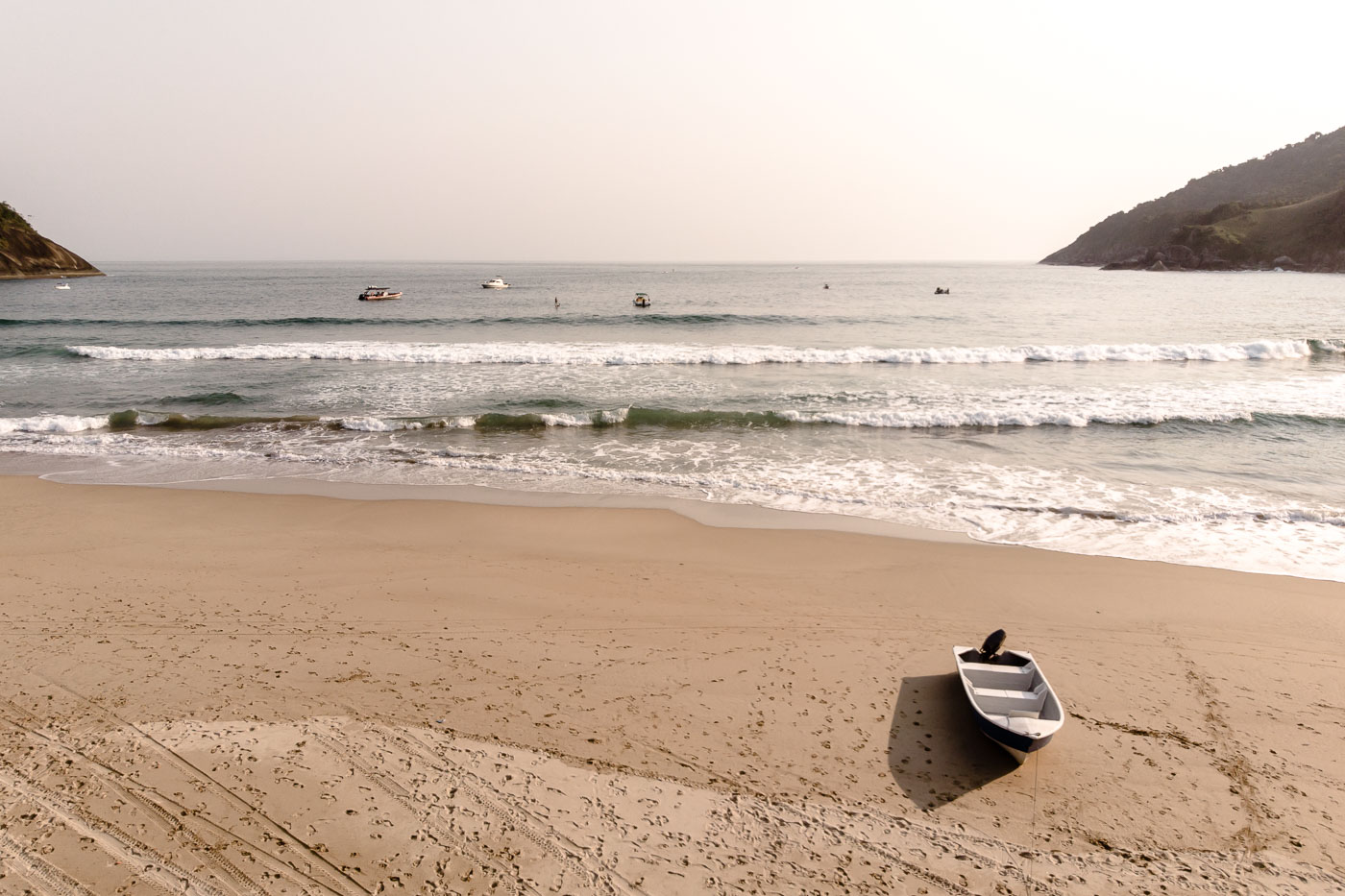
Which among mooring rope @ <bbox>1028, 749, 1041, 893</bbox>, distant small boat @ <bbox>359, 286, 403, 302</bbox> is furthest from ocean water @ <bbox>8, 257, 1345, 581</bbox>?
distant small boat @ <bbox>359, 286, 403, 302</bbox>

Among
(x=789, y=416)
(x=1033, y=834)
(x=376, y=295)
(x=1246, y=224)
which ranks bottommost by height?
(x=1033, y=834)

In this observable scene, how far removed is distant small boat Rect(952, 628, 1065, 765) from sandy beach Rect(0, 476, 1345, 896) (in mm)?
283

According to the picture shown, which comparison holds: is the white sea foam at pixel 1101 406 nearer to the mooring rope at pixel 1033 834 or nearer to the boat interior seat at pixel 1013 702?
the boat interior seat at pixel 1013 702

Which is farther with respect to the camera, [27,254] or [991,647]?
[27,254]

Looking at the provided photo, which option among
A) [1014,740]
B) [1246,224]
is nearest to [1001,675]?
[1014,740]

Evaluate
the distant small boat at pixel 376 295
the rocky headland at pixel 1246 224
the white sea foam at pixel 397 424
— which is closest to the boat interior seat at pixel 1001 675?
the white sea foam at pixel 397 424

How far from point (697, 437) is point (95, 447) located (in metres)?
13.6

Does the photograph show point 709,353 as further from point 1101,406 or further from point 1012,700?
point 1012,700

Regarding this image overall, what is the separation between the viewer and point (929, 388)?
20.7 metres

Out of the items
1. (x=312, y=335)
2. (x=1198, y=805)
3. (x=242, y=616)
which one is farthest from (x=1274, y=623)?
(x=312, y=335)

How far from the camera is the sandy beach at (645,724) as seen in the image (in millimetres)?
4227

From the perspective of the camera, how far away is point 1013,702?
18.1 ft

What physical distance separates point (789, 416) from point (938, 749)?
1215 centimetres

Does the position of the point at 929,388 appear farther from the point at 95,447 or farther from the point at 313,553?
the point at 95,447
